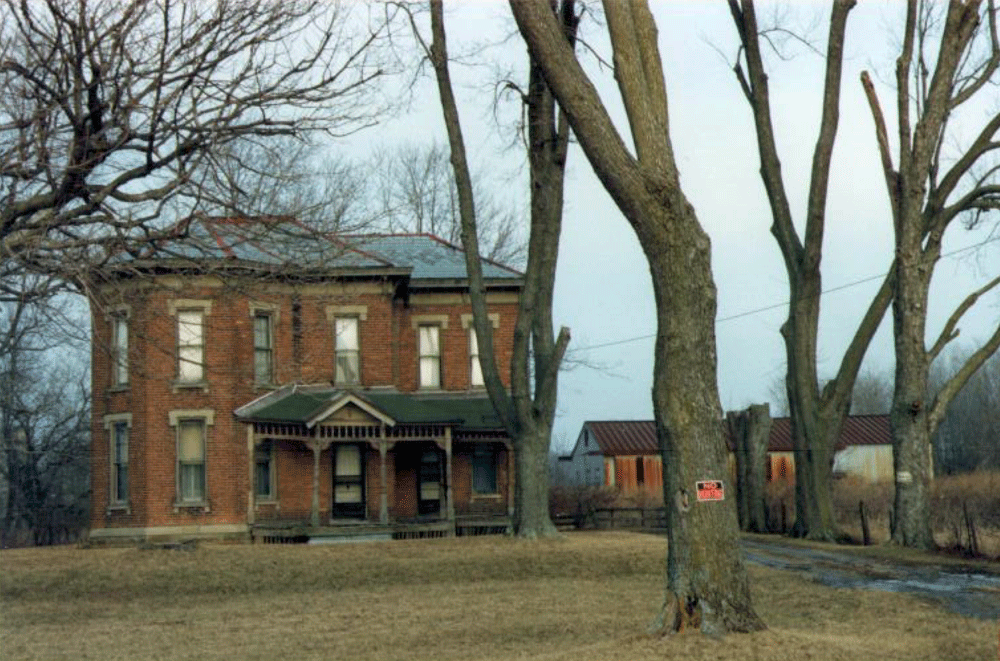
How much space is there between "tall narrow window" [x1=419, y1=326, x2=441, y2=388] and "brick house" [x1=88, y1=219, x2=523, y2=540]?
4 centimetres

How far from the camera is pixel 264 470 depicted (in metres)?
39.0

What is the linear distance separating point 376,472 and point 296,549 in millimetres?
8791

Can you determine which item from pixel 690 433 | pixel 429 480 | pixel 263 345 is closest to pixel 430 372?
pixel 429 480

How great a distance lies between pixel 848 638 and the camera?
12805 millimetres

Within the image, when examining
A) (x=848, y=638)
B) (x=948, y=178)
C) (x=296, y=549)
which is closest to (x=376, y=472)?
(x=296, y=549)

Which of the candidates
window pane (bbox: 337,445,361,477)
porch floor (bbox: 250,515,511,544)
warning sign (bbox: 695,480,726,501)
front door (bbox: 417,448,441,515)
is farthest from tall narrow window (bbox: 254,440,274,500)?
warning sign (bbox: 695,480,726,501)

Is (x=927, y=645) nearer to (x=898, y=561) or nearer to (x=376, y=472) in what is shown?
(x=898, y=561)

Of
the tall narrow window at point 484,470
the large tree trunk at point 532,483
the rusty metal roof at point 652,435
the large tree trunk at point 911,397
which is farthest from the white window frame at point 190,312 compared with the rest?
the rusty metal roof at point 652,435

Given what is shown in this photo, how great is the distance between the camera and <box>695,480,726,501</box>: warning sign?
12.0 metres

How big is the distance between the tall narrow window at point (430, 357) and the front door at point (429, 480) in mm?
2010

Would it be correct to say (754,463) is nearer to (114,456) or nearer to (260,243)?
(114,456)

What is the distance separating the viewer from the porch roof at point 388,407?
3769 centimetres

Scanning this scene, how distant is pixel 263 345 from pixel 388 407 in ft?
12.5

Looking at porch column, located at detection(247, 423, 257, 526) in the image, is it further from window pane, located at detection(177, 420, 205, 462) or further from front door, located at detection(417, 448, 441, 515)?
front door, located at detection(417, 448, 441, 515)
